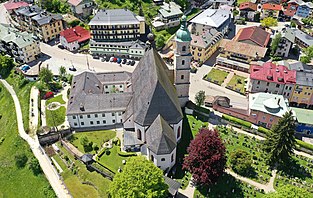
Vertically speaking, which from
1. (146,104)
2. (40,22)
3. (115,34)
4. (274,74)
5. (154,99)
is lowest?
(274,74)

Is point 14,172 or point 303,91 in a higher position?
point 303,91

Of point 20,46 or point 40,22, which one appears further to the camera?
point 40,22

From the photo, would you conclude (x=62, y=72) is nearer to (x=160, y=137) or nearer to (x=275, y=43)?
(x=160, y=137)

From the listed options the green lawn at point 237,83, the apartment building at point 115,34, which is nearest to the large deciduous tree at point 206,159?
the green lawn at point 237,83

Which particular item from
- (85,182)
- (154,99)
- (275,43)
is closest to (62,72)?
(85,182)

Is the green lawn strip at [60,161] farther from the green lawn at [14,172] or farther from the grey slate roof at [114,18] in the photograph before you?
the grey slate roof at [114,18]

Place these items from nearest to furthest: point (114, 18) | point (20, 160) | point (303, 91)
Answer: point (20, 160) → point (303, 91) → point (114, 18)
